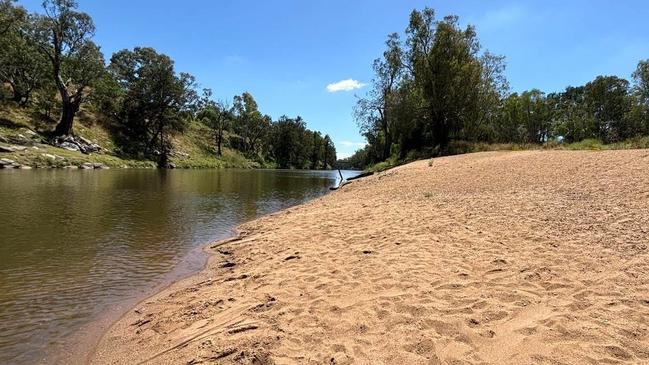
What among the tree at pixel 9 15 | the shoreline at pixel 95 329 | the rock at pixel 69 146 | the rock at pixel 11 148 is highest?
the tree at pixel 9 15

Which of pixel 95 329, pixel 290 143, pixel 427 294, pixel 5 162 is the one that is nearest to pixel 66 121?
pixel 5 162

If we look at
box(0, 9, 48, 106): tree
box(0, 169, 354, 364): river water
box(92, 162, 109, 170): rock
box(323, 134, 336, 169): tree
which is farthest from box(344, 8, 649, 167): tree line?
box(323, 134, 336, 169): tree

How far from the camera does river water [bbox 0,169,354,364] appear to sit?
19.7 ft

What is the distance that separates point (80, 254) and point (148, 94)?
73146 millimetres

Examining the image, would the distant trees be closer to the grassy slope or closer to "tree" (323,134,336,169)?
"tree" (323,134,336,169)

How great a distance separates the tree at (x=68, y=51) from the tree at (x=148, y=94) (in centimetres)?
1737

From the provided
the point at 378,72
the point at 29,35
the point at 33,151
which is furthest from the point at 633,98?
the point at 29,35

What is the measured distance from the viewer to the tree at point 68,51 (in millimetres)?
51312

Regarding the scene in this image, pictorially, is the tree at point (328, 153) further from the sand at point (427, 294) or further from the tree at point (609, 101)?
the sand at point (427, 294)

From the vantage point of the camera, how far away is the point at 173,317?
603 centimetres

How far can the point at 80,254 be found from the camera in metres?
9.73

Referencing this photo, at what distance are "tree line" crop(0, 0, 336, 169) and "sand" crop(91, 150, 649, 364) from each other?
185 ft

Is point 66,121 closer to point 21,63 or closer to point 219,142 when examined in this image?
point 21,63

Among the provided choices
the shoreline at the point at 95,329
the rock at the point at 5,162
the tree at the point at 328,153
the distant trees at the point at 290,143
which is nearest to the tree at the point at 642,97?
the shoreline at the point at 95,329
